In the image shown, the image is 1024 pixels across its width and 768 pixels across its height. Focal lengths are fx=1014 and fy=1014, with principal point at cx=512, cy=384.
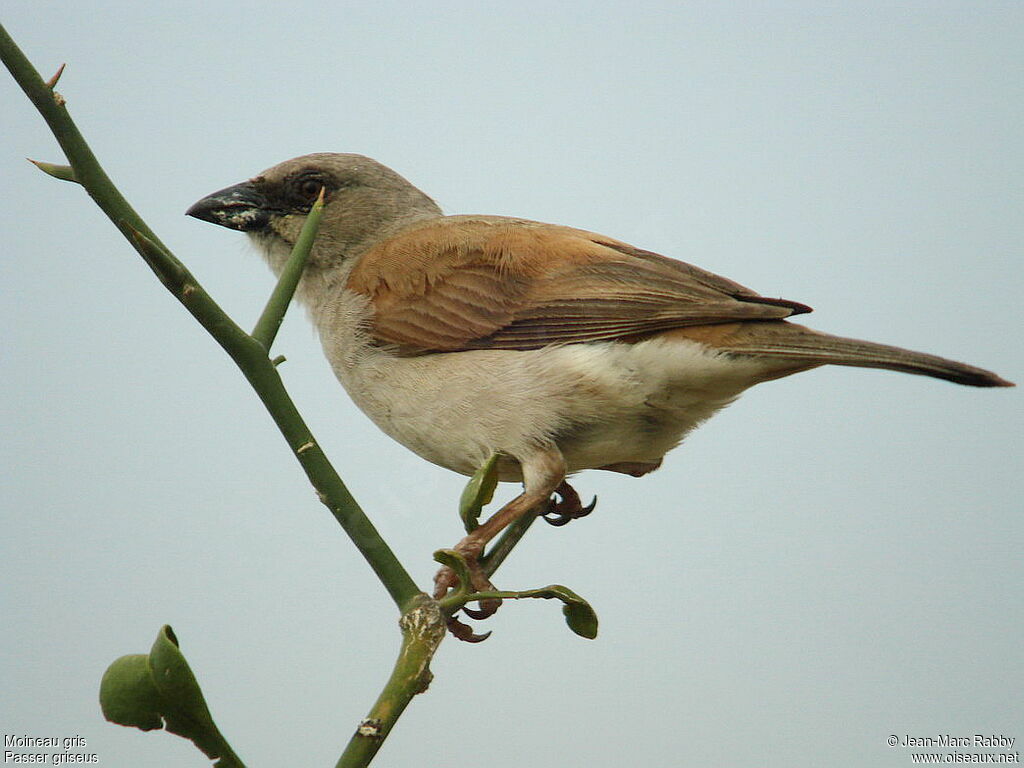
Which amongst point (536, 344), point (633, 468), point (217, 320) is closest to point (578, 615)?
point (217, 320)

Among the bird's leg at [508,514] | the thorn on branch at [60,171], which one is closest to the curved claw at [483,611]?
the bird's leg at [508,514]

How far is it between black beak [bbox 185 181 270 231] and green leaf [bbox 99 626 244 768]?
88.3 inches

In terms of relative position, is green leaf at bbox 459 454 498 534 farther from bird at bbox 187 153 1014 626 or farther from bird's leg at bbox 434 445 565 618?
bird at bbox 187 153 1014 626

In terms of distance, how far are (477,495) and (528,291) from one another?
4.47 feet

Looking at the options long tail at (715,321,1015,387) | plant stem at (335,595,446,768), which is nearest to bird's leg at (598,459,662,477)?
long tail at (715,321,1015,387)

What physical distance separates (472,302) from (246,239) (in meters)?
1.05

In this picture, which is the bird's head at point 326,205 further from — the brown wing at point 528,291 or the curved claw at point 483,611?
the curved claw at point 483,611

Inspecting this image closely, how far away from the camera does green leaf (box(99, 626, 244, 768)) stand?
1535 mm

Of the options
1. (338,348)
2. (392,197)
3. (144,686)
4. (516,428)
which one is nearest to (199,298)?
(144,686)

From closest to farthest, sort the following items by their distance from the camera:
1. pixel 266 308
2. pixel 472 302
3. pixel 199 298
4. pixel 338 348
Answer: pixel 199 298 → pixel 266 308 → pixel 472 302 → pixel 338 348

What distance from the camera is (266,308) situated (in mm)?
1656

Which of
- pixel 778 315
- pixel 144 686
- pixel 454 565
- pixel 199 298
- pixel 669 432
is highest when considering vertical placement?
pixel 778 315

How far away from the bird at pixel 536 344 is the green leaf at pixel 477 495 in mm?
589

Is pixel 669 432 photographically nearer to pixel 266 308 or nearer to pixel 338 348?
pixel 338 348
